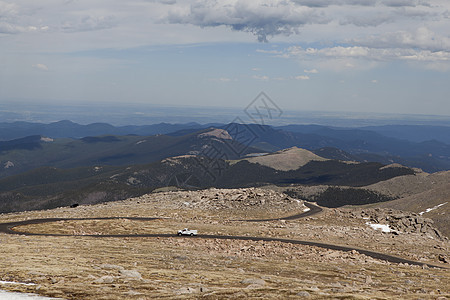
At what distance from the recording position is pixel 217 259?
53.2 metres

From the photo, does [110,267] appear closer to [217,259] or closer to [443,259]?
[217,259]

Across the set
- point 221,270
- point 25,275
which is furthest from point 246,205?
point 25,275

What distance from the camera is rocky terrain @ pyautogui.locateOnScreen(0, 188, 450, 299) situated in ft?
115

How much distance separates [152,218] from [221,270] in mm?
46240

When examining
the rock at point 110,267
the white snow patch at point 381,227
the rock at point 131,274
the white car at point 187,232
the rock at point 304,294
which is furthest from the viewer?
the white snow patch at point 381,227

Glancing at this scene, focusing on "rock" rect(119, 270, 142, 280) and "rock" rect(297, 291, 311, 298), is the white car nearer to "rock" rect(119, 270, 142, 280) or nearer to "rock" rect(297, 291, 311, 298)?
"rock" rect(119, 270, 142, 280)

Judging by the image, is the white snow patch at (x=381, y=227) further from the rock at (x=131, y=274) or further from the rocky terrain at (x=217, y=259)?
the rock at (x=131, y=274)

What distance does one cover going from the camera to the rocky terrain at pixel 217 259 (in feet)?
115

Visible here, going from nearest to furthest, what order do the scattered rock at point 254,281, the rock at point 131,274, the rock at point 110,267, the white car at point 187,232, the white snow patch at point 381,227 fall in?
the scattered rock at point 254,281, the rock at point 131,274, the rock at point 110,267, the white car at point 187,232, the white snow patch at point 381,227

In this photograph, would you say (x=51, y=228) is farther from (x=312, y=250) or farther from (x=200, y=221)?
(x=312, y=250)

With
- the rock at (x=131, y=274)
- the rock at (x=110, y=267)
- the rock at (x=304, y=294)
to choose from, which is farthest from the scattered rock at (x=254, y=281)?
the rock at (x=110, y=267)

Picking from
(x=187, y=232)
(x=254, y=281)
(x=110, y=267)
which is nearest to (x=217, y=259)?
(x=254, y=281)

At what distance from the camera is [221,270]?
150 ft

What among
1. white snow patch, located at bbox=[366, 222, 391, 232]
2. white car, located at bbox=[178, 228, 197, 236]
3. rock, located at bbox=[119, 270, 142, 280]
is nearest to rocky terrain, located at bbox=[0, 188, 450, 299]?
rock, located at bbox=[119, 270, 142, 280]
